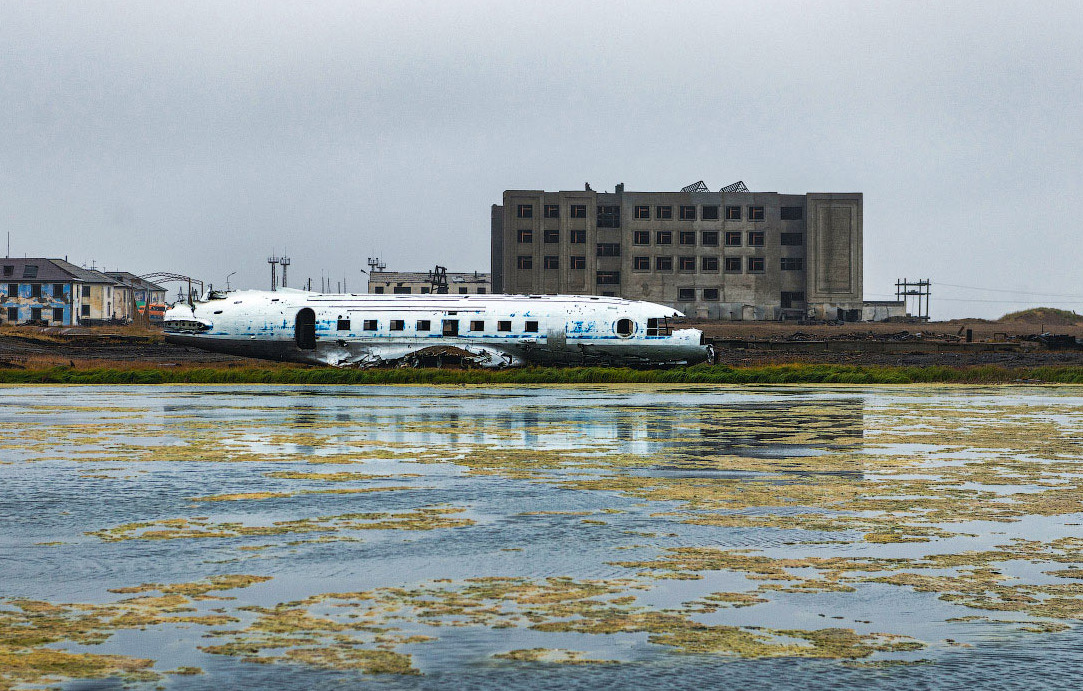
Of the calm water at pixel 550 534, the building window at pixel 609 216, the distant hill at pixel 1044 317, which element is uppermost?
the building window at pixel 609 216

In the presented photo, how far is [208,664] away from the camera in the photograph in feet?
21.9

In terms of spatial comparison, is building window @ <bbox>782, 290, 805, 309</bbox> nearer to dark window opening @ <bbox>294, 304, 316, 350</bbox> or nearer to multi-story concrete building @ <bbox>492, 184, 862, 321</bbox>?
multi-story concrete building @ <bbox>492, 184, 862, 321</bbox>

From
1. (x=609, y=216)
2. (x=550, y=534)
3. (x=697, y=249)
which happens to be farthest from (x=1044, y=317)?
(x=550, y=534)

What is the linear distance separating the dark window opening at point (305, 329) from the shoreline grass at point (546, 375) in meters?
2.06

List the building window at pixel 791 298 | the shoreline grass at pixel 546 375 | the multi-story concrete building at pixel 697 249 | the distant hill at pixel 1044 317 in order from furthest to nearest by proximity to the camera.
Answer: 1. the distant hill at pixel 1044 317
2. the building window at pixel 791 298
3. the multi-story concrete building at pixel 697 249
4. the shoreline grass at pixel 546 375

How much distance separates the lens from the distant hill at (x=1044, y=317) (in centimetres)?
15577

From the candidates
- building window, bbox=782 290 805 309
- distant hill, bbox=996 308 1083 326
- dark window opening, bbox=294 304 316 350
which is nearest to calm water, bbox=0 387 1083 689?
dark window opening, bbox=294 304 316 350

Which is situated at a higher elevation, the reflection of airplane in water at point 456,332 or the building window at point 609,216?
the building window at point 609,216

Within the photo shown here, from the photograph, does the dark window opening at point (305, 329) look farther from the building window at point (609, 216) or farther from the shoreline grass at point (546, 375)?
the building window at point (609, 216)

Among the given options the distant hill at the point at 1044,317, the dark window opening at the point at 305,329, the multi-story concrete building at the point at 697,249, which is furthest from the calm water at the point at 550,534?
the distant hill at the point at 1044,317

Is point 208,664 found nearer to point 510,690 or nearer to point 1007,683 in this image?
point 510,690

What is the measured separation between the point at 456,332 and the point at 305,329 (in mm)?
6094

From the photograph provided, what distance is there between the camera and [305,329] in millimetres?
49219

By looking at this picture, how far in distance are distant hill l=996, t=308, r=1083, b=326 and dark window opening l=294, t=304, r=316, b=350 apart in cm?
12437
